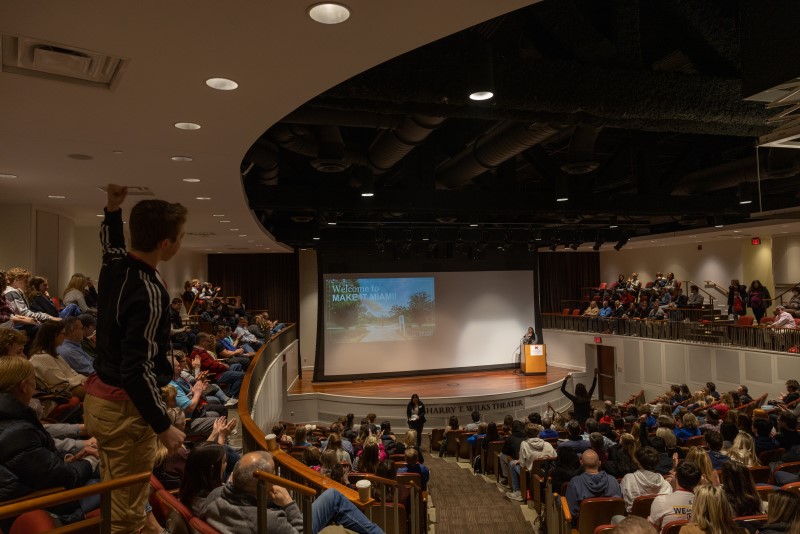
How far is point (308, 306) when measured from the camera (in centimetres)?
1784

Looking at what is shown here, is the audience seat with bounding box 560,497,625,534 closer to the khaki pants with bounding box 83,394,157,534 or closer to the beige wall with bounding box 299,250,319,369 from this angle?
the khaki pants with bounding box 83,394,157,534

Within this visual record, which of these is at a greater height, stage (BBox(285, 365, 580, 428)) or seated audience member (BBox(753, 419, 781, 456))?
seated audience member (BBox(753, 419, 781, 456))

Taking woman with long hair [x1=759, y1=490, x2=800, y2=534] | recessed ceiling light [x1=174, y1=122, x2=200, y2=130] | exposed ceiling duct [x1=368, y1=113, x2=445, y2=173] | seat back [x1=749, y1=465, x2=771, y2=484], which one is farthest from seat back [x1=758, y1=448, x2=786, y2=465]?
recessed ceiling light [x1=174, y1=122, x2=200, y2=130]

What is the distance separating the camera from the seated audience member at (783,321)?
12338 millimetres

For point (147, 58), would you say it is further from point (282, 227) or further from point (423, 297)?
point (423, 297)

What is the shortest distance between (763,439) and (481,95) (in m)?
5.46

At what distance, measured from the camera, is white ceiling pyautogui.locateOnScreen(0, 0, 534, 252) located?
208 cm

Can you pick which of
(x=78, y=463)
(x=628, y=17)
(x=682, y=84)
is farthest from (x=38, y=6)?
(x=682, y=84)

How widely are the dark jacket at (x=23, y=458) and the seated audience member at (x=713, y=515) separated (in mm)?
3395

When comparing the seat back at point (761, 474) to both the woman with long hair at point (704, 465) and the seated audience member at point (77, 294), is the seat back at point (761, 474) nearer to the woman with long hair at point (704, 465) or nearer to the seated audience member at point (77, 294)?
the woman with long hair at point (704, 465)

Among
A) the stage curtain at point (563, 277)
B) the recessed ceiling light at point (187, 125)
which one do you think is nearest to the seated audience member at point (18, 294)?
the recessed ceiling light at point (187, 125)

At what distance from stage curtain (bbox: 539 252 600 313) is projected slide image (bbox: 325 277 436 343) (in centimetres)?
727

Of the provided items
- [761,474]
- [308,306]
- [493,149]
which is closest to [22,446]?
[493,149]

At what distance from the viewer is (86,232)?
9445 mm
